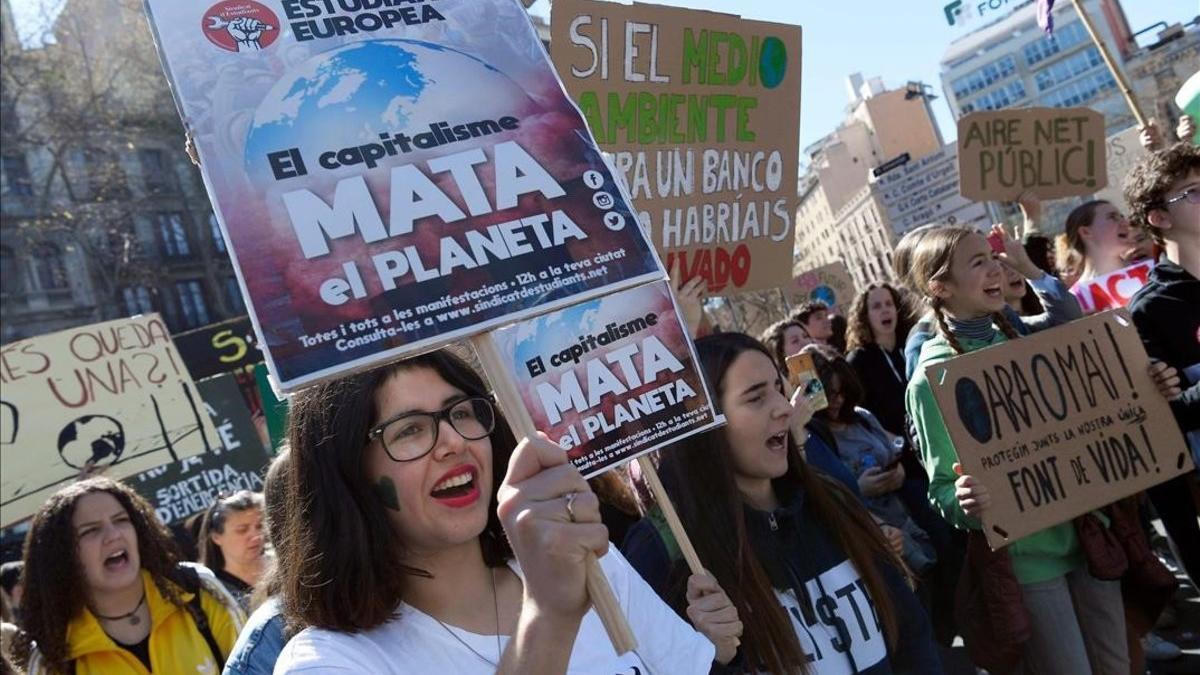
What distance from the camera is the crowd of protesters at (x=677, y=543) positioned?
1722 mm

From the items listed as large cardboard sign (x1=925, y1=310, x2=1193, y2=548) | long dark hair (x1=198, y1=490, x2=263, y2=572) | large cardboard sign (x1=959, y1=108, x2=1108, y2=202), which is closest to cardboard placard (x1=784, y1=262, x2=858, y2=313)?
large cardboard sign (x1=959, y1=108, x2=1108, y2=202)

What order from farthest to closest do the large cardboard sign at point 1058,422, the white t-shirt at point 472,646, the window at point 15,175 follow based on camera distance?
1. the window at point 15,175
2. the large cardboard sign at point 1058,422
3. the white t-shirt at point 472,646

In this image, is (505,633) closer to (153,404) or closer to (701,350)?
(701,350)

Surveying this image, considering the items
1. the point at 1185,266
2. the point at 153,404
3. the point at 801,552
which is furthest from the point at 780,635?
the point at 153,404

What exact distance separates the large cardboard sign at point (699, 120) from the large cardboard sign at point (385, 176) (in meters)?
1.60

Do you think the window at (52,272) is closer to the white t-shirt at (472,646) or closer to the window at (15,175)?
the window at (15,175)

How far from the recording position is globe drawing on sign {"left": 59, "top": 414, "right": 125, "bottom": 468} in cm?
621

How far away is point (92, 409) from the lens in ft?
20.8

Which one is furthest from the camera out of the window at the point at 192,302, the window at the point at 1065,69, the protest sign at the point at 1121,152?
the window at the point at 1065,69

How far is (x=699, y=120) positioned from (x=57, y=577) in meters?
2.68

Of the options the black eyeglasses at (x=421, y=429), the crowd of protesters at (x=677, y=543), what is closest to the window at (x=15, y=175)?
the crowd of protesters at (x=677, y=543)

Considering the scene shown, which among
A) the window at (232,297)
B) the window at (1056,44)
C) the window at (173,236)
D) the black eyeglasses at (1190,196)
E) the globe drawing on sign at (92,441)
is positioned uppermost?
the window at (1056,44)

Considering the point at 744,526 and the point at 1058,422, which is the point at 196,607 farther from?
the point at 1058,422

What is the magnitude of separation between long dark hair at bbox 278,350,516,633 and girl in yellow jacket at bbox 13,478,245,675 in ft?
6.71
